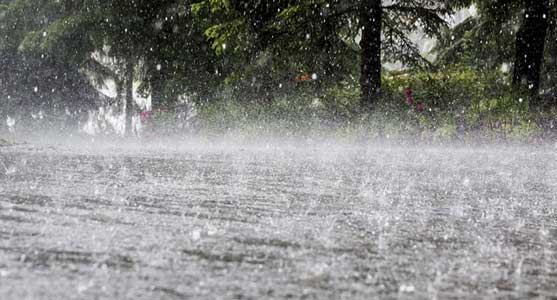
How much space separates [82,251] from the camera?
2732 millimetres

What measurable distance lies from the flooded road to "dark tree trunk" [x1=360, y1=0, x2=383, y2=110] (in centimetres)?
850

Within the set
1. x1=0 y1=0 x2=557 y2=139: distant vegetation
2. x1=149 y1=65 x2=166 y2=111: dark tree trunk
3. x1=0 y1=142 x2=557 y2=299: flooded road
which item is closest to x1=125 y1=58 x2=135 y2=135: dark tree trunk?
x1=0 y1=0 x2=557 y2=139: distant vegetation

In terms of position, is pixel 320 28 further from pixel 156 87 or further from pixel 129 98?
pixel 129 98

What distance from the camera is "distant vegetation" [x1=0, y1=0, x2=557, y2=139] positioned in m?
13.9

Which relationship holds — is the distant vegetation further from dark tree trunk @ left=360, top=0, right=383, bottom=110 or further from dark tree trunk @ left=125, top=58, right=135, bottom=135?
dark tree trunk @ left=125, top=58, right=135, bottom=135

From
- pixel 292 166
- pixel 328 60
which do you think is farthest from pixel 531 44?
pixel 292 166

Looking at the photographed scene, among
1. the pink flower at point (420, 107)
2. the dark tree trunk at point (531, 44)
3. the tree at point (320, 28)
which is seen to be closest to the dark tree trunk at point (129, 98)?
the tree at point (320, 28)

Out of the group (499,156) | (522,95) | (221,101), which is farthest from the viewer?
(221,101)

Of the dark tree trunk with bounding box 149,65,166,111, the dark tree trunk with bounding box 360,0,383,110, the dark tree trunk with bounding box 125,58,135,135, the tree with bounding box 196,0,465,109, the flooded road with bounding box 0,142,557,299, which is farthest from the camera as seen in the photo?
the dark tree trunk with bounding box 125,58,135,135

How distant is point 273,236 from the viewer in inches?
128

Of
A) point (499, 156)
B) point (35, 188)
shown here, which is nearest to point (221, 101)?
point (499, 156)

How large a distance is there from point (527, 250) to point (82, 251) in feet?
6.16

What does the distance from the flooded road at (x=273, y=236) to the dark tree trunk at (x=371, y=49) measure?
8.50 m

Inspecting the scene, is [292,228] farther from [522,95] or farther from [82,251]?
[522,95]
